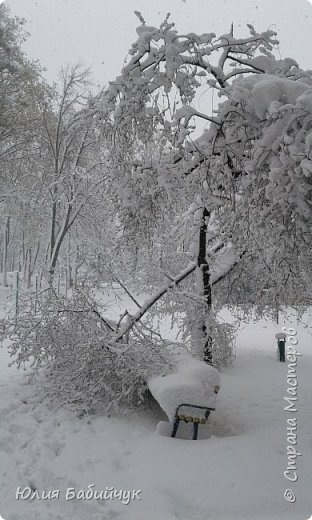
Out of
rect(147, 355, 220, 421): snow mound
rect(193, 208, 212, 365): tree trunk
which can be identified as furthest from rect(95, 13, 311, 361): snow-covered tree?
rect(147, 355, 220, 421): snow mound

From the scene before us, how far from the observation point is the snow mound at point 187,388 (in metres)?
5.39

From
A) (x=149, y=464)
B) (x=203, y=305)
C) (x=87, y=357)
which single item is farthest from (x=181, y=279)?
(x=149, y=464)

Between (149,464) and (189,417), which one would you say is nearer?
(149,464)

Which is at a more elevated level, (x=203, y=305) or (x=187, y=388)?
(x=203, y=305)

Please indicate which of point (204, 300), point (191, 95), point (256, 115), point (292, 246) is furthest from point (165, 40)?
point (204, 300)

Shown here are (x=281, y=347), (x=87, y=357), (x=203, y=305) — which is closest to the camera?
(x=87, y=357)

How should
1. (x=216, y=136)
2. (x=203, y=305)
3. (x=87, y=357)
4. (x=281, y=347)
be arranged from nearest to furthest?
(x=216, y=136)
(x=87, y=357)
(x=203, y=305)
(x=281, y=347)

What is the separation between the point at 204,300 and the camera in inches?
286

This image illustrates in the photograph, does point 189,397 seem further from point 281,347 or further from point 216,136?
point 281,347

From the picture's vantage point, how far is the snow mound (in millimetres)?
5395

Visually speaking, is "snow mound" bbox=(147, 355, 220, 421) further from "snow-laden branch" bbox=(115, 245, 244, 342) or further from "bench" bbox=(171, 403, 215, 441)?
"snow-laden branch" bbox=(115, 245, 244, 342)

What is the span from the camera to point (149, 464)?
4738 mm

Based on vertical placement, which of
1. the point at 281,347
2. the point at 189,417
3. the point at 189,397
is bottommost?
the point at 281,347

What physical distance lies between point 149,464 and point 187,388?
3.59ft
